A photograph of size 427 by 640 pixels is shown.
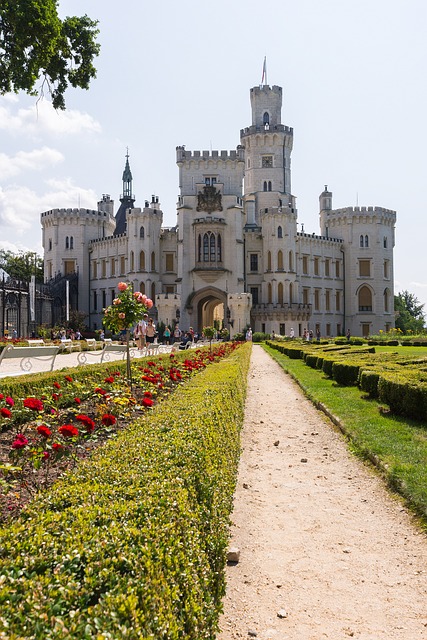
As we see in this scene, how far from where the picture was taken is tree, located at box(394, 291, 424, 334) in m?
74.8

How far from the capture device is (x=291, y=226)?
57500 millimetres

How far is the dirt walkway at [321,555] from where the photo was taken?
11.2 feet

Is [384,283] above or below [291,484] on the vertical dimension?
above

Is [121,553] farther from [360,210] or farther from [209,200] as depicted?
[360,210]

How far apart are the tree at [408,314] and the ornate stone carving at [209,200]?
1000 inches

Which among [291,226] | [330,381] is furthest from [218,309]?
[330,381]

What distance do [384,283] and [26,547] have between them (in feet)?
211

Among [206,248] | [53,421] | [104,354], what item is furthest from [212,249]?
[53,421]

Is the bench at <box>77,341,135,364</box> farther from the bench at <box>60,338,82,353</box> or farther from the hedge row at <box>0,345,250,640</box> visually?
the hedge row at <box>0,345,250,640</box>

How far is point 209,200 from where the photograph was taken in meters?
54.9

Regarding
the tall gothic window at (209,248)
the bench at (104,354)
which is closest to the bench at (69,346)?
the bench at (104,354)

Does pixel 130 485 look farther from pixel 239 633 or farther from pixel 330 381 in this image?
pixel 330 381

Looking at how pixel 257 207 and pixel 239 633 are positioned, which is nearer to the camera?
pixel 239 633

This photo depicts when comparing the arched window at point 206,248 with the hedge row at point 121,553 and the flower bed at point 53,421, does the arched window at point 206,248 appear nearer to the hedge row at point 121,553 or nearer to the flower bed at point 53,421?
the flower bed at point 53,421
